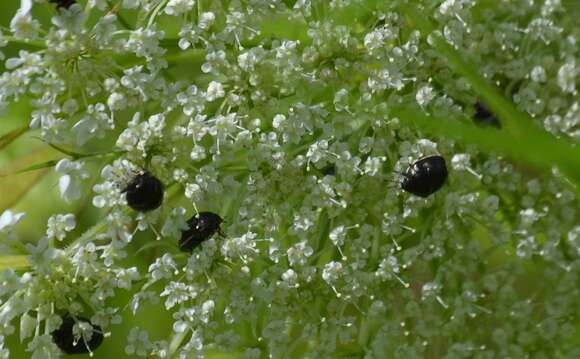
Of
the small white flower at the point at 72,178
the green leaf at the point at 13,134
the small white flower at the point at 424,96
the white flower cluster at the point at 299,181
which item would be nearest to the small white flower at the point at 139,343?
the white flower cluster at the point at 299,181

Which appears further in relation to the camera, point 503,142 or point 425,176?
point 425,176

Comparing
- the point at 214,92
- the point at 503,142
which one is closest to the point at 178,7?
the point at 214,92

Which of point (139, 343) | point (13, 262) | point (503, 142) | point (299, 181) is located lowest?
point (139, 343)

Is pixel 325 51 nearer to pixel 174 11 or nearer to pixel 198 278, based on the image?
pixel 174 11

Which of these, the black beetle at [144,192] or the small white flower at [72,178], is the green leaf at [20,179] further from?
the black beetle at [144,192]

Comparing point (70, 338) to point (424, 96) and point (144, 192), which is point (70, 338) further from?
point (424, 96)

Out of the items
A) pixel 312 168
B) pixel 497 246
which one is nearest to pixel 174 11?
pixel 312 168
